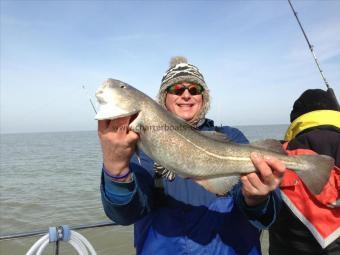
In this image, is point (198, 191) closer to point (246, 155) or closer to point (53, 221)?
point (246, 155)

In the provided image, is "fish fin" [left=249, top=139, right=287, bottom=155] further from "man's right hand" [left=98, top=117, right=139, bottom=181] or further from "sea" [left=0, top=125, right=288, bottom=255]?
"sea" [left=0, top=125, right=288, bottom=255]

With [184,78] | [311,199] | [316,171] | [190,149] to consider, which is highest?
[184,78]

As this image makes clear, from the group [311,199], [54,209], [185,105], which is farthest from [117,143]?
[54,209]

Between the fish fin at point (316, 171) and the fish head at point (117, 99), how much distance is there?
62.3 inches

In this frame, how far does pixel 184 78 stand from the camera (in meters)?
3.98

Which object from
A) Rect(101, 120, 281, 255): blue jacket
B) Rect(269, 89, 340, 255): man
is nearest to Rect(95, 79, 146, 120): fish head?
Rect(101, 120, 281, 255): blue jacket

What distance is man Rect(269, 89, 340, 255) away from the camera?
142 inches

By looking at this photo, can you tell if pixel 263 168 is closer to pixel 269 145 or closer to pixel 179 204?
pixel 269 145

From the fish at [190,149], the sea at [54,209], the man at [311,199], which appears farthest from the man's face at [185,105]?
the sea at [54,209]

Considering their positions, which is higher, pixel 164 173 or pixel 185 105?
pixel 185 105

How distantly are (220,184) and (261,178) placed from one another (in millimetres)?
370

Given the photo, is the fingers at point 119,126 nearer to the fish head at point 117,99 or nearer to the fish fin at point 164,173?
the fish head at point 117,99

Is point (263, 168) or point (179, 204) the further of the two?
point (179, 204)

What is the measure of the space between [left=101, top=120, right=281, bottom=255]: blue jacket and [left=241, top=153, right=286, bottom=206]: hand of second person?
4.4 inches
